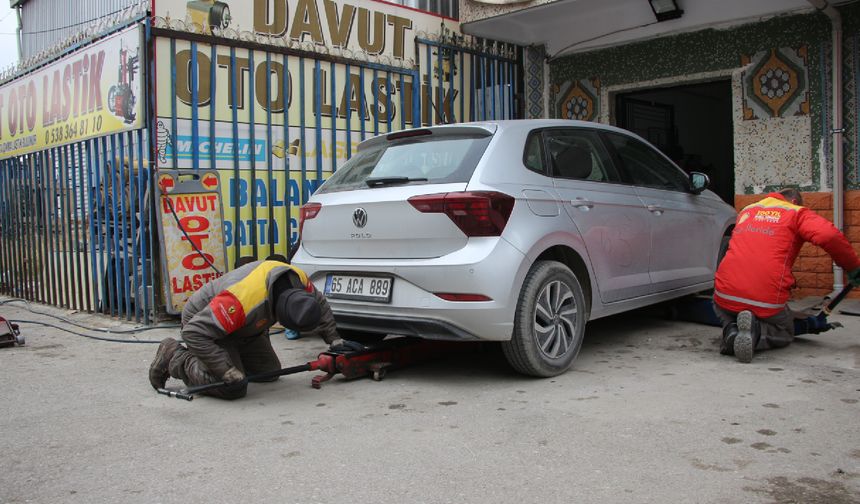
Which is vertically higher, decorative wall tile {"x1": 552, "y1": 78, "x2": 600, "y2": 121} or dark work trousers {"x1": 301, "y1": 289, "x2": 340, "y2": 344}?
decorative wall tile {"x1": 552, "y1": 78, "x2": 600, "y2": 121}

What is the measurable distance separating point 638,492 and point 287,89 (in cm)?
568

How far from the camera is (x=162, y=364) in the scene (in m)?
4.47

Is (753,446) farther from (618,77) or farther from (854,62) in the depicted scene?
(618,77)

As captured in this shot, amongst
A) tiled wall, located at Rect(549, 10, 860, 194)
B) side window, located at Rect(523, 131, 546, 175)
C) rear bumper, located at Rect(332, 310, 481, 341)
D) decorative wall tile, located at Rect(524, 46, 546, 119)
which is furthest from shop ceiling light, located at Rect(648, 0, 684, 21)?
rear bumper, located at Rect(332, 310, 481, 341)

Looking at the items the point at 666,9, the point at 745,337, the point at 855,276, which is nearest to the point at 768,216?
the point at 855,276

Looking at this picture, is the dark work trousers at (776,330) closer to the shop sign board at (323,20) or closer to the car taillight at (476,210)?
the car taillight at (476,210)

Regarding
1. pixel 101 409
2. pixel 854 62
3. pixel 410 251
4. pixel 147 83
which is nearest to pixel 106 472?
pixel 101 409

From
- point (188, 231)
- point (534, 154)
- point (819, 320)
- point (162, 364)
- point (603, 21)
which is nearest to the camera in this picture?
point (162, 364)

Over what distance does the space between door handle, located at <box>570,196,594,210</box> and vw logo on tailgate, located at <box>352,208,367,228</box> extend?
1351mm

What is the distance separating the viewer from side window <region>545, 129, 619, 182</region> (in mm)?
4977

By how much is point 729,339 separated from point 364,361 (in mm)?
2552

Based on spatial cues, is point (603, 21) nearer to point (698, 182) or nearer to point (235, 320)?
point (698, 182)

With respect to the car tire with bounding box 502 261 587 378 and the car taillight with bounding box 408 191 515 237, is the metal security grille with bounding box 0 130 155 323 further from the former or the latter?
the car tire with bounding box 502 261 587 378

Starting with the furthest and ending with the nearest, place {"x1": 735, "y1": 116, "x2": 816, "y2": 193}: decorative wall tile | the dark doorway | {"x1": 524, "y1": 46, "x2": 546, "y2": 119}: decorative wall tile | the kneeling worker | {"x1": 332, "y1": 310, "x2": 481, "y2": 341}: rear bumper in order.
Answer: the dark doorway
{"x1": 524, "y1": 46, "x2": 546, "y2": 119}: decorative wall tile
{"x1": 735, "y1": 116, "x2": 816, "y2": 193}: decorative wall tile
{"x1": 332, "y1": 310, "x2": 481, "y2": 341}: rear bumper
the kneeling worker
